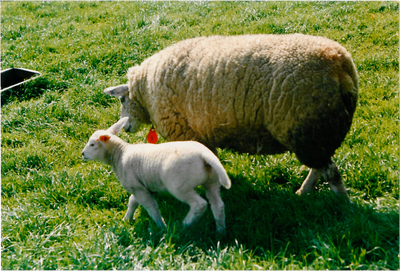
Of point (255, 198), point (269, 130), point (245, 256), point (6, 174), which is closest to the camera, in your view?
point (245, 256)

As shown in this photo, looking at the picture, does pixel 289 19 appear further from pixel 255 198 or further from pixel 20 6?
pixel 20 6

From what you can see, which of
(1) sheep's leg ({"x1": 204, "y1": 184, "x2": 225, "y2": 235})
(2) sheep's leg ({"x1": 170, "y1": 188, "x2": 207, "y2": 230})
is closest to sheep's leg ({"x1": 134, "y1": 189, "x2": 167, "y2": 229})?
(2) sheep's leg ({"x1": 170, "y1": 188, "x2": 207, "y2": 230})

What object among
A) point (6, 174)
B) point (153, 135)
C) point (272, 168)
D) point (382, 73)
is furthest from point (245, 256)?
point (382, 73)

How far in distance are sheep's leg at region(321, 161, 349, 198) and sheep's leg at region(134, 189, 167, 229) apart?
1550 mm

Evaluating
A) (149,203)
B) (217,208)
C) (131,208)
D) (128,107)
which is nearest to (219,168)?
(217,208)

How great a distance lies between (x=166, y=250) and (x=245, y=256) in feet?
2.06

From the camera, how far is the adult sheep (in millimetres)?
3490

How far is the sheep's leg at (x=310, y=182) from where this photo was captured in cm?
398

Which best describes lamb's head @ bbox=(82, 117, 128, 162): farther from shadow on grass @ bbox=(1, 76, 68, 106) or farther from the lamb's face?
shadow on grass @ bbox=(1, 76, 68, 106)

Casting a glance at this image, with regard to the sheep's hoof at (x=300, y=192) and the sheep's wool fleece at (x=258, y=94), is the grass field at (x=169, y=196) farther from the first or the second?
the sheep's wool fleece at (x=258, y=94)

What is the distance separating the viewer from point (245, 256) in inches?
126

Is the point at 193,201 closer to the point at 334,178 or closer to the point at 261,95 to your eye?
the point at 261,95

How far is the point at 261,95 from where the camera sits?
3.66 m

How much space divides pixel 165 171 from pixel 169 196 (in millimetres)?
921
